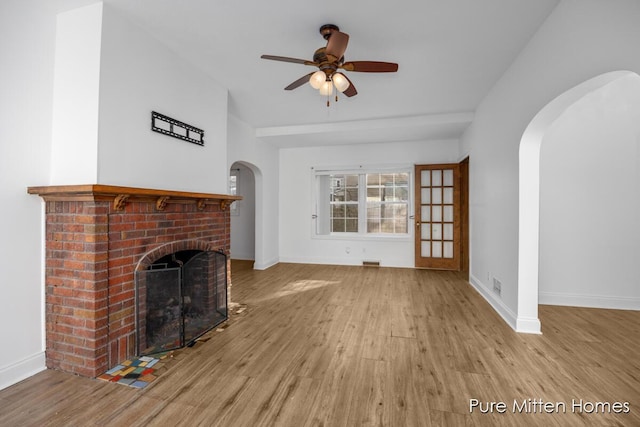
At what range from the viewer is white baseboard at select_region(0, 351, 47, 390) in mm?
1865

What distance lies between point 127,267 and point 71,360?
707 millimetres

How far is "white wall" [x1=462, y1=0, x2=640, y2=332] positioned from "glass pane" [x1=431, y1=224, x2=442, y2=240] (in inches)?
42.1

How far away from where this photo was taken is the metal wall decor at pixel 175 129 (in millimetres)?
2473

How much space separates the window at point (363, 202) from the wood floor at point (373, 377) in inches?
112

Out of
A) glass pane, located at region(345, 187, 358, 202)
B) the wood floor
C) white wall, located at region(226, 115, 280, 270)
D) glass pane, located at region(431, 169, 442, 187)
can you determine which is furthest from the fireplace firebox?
glass pane, located at region(431, 169, 442, 187)

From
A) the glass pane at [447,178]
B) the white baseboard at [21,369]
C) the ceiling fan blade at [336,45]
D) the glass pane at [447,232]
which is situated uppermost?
the ceiling fan blade at [336,45]

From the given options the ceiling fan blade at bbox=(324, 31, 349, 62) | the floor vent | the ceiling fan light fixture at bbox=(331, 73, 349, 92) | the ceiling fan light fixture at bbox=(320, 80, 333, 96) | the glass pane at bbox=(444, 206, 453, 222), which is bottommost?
the floor vent

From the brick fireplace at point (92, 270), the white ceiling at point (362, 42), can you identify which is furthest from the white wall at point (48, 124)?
the white ceiling at point (362, 42)

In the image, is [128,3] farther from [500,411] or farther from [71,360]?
[500,411]

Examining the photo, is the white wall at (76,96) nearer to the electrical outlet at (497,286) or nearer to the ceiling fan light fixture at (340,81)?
the ceiling fan light fixture at (340,81)

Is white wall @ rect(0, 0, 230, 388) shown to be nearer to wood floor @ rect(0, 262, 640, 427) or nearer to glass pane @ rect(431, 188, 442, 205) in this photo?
wood floor @ rect(0, 262, 640, 427)

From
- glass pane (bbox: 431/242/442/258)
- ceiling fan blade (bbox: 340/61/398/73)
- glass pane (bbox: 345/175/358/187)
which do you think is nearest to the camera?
ceiling fan blade (bbox: 340/61/398/73)

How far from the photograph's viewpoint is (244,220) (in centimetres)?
681

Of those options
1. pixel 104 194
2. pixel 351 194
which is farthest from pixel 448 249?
pixel 104 194
